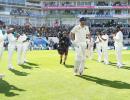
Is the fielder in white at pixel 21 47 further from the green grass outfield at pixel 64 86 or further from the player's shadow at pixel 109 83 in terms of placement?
the player's shadow at pixel 109 83

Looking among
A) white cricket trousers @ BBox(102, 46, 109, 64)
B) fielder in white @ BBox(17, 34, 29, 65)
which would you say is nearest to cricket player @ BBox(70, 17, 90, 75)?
fielder in white @ BBox(17, 34, 29, 65)

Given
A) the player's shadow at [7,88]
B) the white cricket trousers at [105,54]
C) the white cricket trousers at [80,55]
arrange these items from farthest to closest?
the white cricket trousers at [105,54] < the white cricket trousers at [80,55] < the player's shadow at [7,88]

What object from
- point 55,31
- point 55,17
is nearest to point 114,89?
point 55,31

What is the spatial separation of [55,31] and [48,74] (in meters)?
60.7

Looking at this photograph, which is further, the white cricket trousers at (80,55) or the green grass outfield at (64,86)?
the white cricket trousers at (80,55)

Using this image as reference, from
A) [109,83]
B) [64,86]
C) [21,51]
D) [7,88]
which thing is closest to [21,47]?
[21,51]

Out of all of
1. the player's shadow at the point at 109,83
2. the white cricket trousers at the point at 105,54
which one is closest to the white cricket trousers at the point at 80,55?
the player's shadow at the point at 109,83

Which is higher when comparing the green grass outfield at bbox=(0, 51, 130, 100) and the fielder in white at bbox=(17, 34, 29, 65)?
the fielder in white at bbox=(17, 34, 29, 65)

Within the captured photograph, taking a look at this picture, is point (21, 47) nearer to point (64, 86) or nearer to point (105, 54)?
point (105, 54)

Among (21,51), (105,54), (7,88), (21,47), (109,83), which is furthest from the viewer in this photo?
(105,54)

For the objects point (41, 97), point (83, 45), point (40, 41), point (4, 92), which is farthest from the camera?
point (40, 41)

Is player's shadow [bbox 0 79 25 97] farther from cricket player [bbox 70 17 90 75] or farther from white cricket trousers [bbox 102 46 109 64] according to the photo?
white cricket trousers [bbox 102 46 109 64]

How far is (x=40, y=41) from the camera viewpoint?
59.2m

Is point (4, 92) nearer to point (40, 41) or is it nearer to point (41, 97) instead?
point (41, 97)
